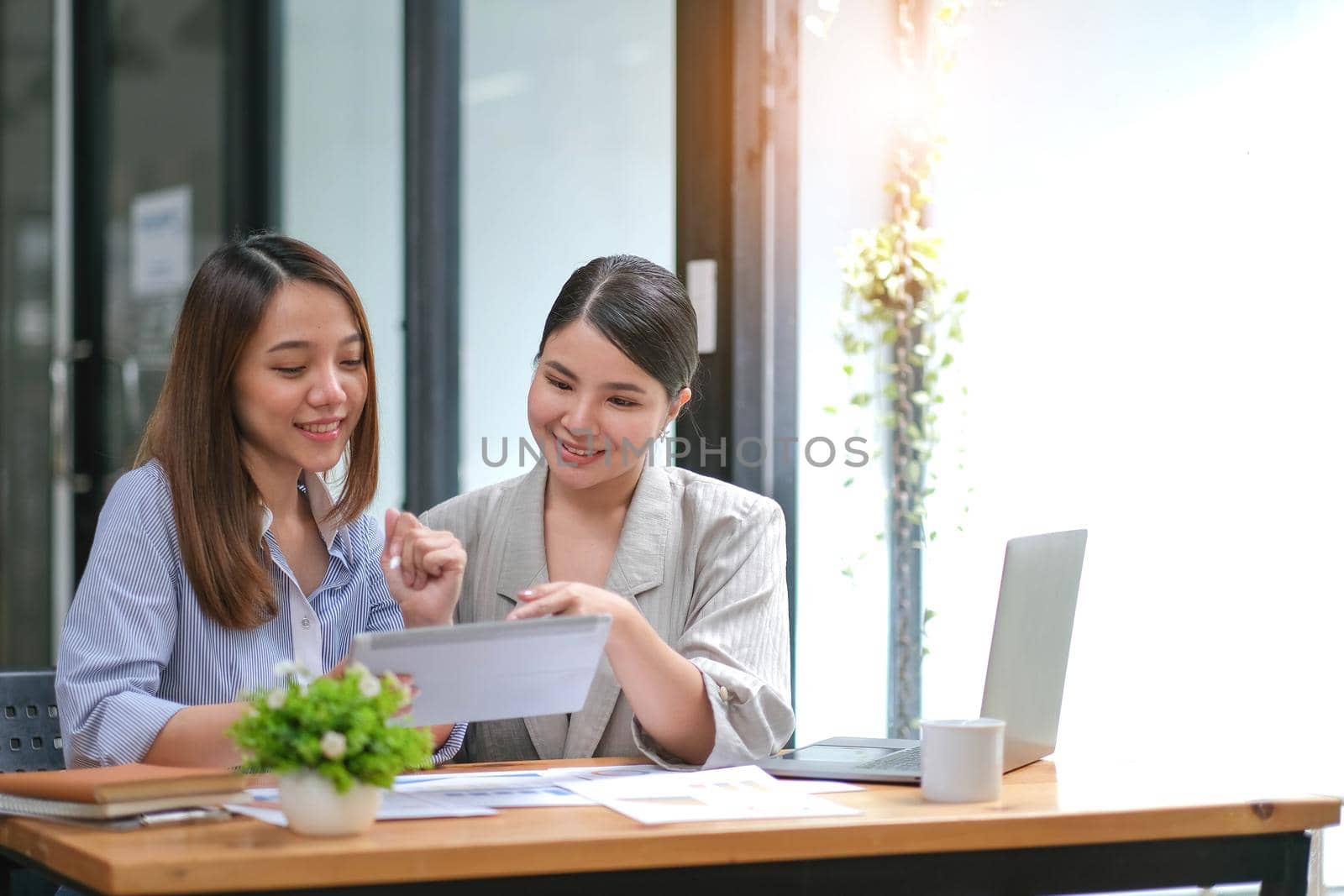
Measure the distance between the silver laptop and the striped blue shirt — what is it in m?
0.51

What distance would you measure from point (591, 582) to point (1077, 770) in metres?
0.67

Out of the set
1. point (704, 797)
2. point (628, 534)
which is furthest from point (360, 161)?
point (704, 797)

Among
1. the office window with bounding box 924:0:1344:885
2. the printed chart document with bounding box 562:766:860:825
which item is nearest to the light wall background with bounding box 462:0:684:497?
the office window with bounding box 924:0:1344:885

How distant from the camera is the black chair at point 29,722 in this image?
1719mm

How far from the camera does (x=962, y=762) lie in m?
1.42

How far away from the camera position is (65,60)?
16.5 ft

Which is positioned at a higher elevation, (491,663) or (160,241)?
(160,241)

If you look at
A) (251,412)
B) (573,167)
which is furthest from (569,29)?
(251,412)

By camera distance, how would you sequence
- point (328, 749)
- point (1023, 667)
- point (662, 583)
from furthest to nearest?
point (662, 583) → point (1023, 667) → point (328, 749)

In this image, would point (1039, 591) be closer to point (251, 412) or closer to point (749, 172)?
point (251, 412)

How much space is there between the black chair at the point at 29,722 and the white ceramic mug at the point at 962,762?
1011 mm

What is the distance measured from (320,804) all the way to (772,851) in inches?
15.2

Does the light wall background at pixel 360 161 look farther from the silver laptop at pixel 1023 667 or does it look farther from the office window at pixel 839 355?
the silver laptop at pixel 1023 667

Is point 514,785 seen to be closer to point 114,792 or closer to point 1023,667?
point 114,792
